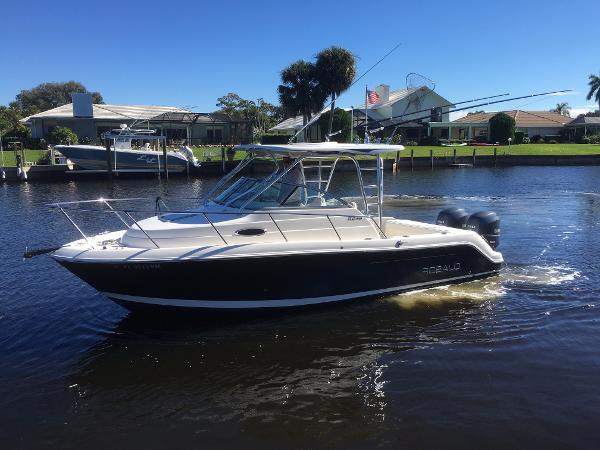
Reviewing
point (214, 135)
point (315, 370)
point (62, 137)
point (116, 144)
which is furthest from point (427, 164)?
point (315, 370)

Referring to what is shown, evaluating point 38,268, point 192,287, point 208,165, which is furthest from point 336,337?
point 208,165

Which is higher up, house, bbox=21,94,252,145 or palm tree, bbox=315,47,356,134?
palm tree, bbox=315,47,356,134

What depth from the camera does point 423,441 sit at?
541 cm

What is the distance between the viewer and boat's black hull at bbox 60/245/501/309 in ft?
25.3

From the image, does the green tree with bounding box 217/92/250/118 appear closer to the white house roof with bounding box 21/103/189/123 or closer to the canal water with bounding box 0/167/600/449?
the white house roof with bounding box 21/103/189/123

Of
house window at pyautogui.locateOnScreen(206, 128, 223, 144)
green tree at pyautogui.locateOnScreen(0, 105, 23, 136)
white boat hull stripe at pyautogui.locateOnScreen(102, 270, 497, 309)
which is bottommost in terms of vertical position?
white boat hull stripe at pyautogui.locateOnScreen(102, 270, 497, 309)

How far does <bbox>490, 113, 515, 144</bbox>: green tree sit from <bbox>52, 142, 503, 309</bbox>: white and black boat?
2180 inches

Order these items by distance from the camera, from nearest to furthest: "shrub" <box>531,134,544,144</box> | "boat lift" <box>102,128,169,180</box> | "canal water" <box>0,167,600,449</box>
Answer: "canal water" <box>0,167,600,449</box>
"boat lift" <box>102,128,169,180</box>
"shrub" <box>531,134,544,144</box>

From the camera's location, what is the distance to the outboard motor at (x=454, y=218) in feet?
37.9

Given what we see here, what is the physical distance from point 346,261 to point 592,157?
49775 mm

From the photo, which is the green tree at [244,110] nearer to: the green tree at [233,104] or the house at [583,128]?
the green tree at [233,104]

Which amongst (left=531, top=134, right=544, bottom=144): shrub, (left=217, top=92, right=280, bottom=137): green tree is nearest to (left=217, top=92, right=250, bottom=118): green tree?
(left=217, top=92, right=280, bottom=137): green tree

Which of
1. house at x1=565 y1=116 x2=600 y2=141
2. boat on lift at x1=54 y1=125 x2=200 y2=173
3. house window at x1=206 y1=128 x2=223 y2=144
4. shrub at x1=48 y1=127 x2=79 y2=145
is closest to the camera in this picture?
boat on lift at x1=54 y1=125 x2=200 y2=173

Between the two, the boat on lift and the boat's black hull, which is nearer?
the boat's black hull
